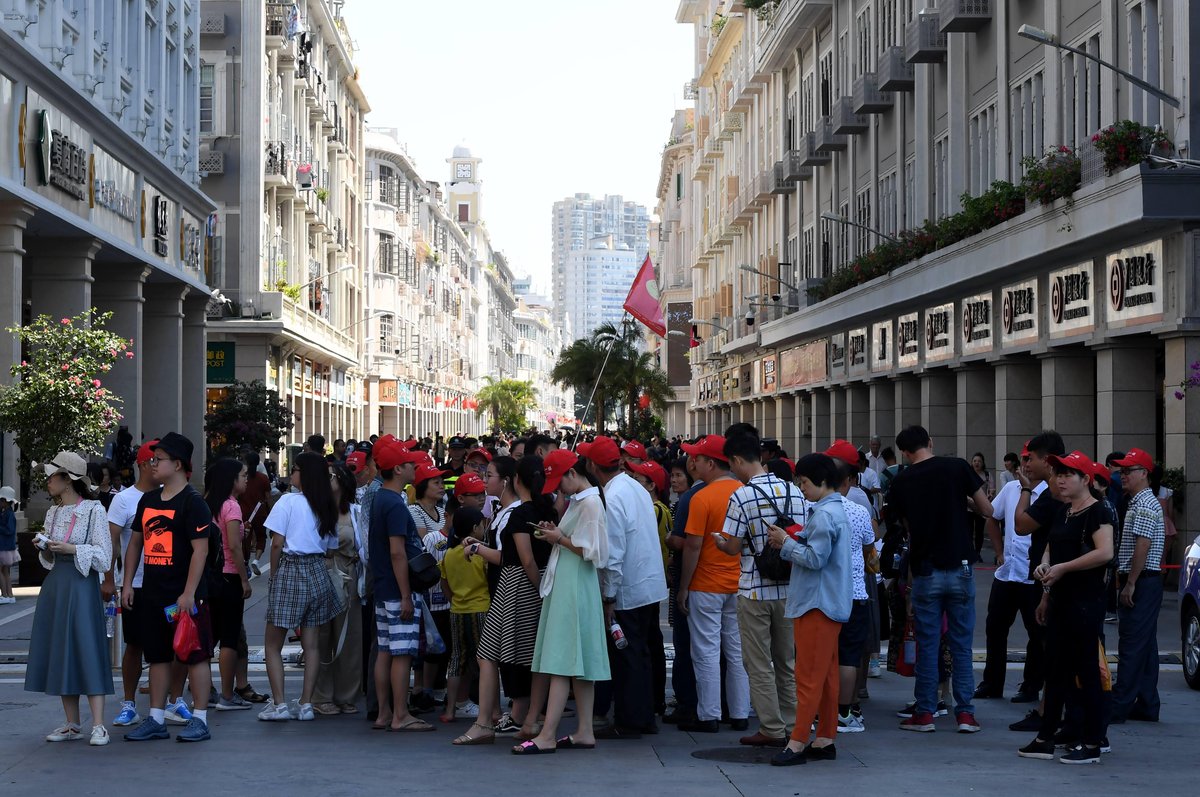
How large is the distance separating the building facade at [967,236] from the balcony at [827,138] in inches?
4.0

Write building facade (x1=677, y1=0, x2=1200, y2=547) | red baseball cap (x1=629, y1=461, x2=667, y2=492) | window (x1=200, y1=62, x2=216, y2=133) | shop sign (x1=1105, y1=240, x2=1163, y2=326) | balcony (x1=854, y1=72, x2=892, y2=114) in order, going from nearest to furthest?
red baseball cap (x1=629, y1=461, x2=667, y2=492)
shop sign (x1=1105, y1=240, x2=1163, y2=326)
building facade (x1=677, y1=0, x2=1200, y2=547)
balcony (x1=854, y1=72, x2=892, y2=114)
window (x1=200, y1=62, x2=216, y2=133)

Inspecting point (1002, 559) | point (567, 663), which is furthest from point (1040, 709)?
point (567, 663)

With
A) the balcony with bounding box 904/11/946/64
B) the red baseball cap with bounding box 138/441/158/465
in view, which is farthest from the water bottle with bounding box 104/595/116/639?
the balcony with bounding box 904/11/946/64

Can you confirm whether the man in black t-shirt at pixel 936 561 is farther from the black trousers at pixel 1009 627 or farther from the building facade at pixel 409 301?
the building facade at pixel 409 301

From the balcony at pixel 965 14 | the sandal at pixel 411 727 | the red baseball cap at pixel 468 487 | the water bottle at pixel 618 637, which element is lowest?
the sandal at pixel 411 727

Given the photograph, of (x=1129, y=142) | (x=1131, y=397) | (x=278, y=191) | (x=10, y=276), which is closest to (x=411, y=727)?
(x=1129, y=142)

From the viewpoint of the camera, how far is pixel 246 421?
118 ft

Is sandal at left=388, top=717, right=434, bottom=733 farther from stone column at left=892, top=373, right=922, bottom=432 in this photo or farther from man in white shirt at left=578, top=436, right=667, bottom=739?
stone column at left=892, top=373, right=922, bottom=432

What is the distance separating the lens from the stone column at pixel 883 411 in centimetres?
3725

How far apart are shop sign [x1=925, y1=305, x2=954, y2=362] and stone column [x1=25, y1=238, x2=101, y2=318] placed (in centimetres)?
1563

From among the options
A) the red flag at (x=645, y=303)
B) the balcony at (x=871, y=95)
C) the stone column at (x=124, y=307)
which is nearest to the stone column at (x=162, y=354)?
the stone column at (x=124, y=307)

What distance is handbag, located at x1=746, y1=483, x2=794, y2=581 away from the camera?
9.67 m

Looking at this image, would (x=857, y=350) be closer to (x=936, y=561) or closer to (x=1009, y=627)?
(x=1009, y=627)

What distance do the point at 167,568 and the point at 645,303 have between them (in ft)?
130
